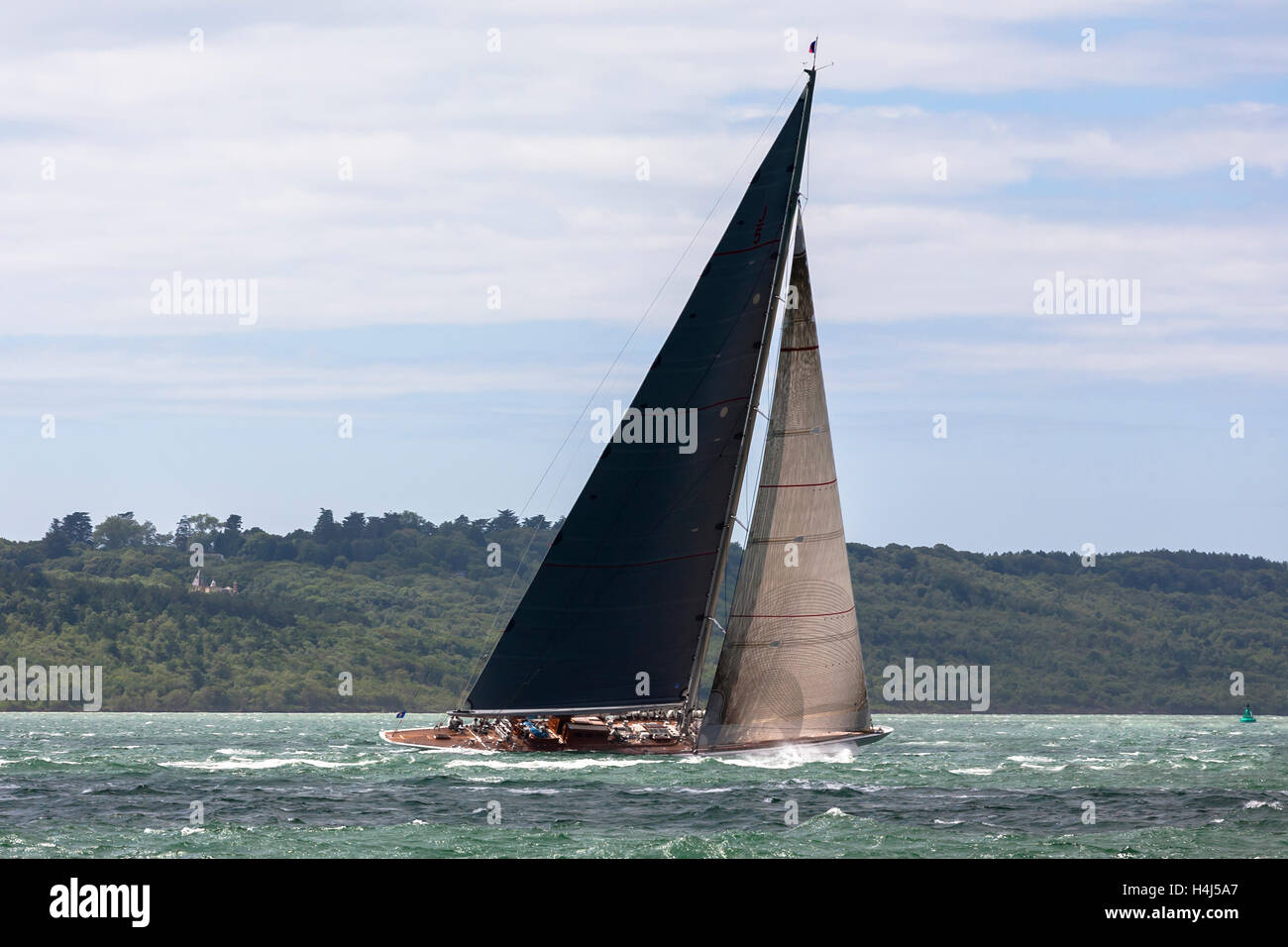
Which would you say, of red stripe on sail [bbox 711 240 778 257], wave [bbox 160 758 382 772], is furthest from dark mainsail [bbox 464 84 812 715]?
wave [bbox 160 758 382 772]

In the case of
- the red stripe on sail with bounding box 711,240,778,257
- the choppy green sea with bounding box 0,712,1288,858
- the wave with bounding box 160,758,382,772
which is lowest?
the wave with bounding box 160,758,382,772

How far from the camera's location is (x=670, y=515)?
44.4m

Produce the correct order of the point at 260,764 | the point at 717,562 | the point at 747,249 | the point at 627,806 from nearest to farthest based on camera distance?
the point at 627,806, the point at 717,562, the point at 747,249, the point at 260,764

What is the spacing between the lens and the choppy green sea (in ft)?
94.6

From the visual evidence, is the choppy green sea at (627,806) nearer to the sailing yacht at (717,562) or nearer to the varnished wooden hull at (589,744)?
the varnished wooden hull at (589,744)

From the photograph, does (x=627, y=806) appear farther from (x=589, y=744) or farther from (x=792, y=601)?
(x=589, y=744)

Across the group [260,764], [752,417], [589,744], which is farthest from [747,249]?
[260,764]

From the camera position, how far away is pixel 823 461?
43719mm

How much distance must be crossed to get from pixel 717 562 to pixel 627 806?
1037cm

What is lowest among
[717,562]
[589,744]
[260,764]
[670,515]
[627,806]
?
[260,764]

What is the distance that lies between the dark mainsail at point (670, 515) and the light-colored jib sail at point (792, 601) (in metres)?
1.19

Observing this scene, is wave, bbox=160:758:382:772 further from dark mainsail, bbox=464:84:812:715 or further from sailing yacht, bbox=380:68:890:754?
dark mainsail, bbox=464:84:812:715

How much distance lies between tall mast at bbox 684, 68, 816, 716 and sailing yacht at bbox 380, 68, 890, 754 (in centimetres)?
5
